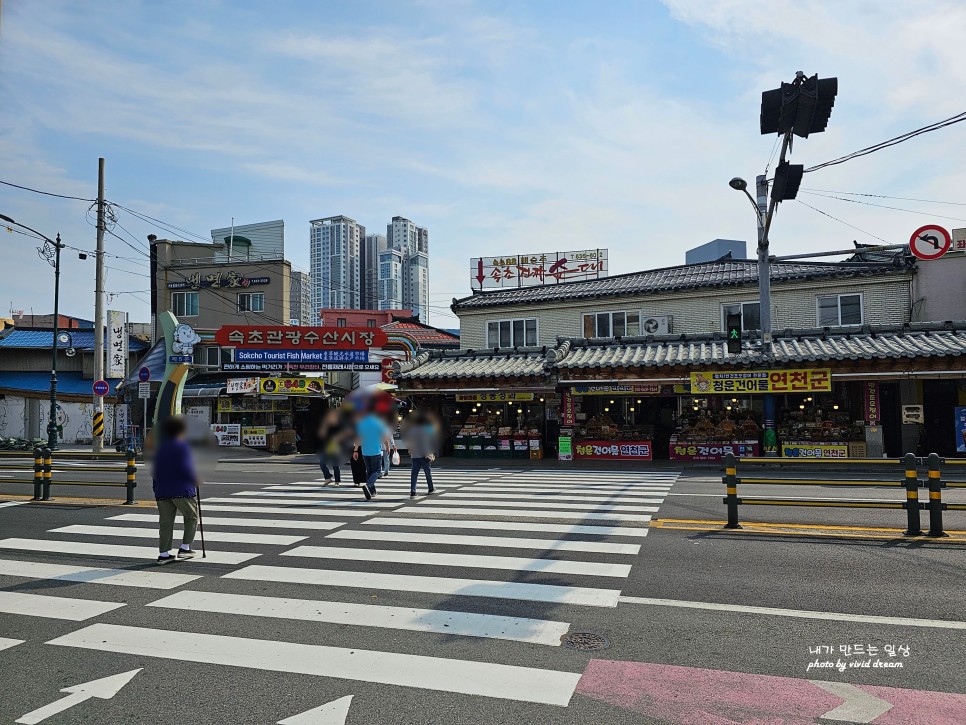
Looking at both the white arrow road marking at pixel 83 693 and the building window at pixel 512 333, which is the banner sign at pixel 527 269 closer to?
the building window at pixel 512 333

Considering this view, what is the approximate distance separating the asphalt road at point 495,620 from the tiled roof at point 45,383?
26.7 meters

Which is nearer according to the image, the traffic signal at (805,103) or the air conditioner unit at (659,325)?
the traffic signal at (805,103)

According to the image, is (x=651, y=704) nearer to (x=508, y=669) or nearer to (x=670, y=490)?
(x=508, y=669)

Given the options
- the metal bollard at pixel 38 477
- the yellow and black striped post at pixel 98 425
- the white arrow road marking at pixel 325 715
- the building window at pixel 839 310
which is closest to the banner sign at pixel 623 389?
the building window at pixel 839 310

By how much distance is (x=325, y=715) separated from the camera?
13.5 feet

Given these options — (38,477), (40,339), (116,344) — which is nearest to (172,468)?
(38,477)

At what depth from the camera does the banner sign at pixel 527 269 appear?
33969mm

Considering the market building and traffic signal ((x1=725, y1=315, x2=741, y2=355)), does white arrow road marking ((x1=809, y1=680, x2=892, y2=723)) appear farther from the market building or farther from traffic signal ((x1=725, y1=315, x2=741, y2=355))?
the market building

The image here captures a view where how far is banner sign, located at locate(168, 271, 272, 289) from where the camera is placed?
39375 millimetres

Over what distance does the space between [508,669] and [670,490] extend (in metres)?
10.2

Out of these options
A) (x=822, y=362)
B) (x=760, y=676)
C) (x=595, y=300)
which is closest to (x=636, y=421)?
(x=595, y=300)

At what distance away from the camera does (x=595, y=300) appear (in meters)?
28.7

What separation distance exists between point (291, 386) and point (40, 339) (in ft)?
54.1

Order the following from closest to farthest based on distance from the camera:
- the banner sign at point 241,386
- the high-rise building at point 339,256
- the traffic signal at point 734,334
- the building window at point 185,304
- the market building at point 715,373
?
the traffic signal at point 734,334 < the market building at point 715,373 < the banner sign at point 241,386 < the building window at point 185,304 < the high-rise building at point 339,256
